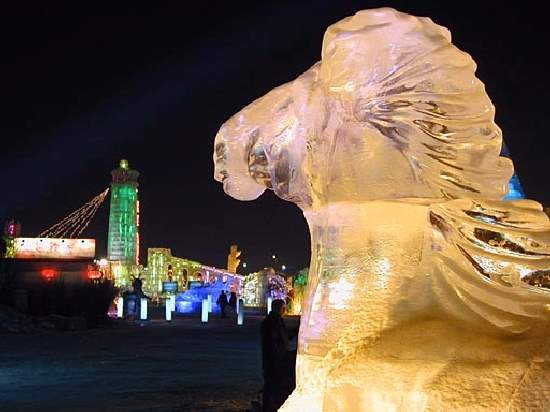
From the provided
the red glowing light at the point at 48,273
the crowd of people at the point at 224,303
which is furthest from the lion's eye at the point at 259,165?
the red glowing light at the point at 48,273

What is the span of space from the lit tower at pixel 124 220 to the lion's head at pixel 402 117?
57439 millimetres

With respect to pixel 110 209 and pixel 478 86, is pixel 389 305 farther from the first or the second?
pixel 110 209

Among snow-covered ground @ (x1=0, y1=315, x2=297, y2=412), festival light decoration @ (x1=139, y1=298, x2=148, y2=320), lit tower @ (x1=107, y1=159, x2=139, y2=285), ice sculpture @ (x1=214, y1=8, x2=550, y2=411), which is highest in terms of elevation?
lit tower @ (x1=107, y1=159, x2=139, y2=285)

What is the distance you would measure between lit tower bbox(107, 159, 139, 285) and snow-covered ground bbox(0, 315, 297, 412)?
39736 millimetres

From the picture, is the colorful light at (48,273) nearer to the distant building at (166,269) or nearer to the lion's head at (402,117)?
the distant building at (166,269)

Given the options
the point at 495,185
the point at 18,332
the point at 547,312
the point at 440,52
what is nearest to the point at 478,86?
the point at 440,52

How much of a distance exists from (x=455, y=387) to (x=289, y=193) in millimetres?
1032

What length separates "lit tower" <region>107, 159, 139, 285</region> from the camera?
59.2 m

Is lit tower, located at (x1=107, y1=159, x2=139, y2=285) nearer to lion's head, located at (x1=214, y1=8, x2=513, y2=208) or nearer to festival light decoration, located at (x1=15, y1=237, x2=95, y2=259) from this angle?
festival light decoration, located at (x1=15, y1=237, x2=95, y2=259)

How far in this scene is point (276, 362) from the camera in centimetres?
701

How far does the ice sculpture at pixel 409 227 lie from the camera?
2.28 metres

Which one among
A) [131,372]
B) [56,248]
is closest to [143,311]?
[131,372]

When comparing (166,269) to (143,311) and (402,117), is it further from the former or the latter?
(402,117)

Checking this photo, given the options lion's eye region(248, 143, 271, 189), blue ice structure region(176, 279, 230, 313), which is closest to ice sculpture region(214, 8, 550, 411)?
lion's eye region(248, 143, 271, 189)
